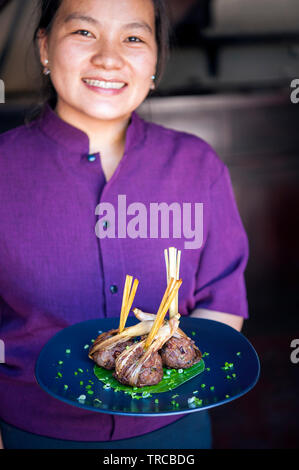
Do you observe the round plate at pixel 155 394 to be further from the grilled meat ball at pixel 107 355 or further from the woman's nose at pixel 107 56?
the woman's nose at pixel 107 56

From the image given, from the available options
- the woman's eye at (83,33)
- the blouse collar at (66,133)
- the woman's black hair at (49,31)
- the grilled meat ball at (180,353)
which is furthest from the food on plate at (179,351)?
the woman's black hair at (49,31)

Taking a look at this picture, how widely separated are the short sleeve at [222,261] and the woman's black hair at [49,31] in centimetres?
43

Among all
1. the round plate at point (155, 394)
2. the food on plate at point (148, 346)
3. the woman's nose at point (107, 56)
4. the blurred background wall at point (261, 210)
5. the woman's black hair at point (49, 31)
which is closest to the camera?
the round plate at point (155, 394)

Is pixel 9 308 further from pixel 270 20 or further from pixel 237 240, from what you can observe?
pixel 270 20

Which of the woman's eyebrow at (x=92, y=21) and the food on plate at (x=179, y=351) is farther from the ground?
the woman's eyebrow at (x=92, y=21)

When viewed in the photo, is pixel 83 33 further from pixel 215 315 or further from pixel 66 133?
pixel 215 315

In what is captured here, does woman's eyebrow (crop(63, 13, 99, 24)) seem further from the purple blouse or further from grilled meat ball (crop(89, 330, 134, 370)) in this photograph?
grilled meat ball (crop(89, 330, 134, 370))

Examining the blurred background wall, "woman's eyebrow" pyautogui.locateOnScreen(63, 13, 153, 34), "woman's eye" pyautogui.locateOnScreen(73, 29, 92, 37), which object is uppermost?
"woman's eyebrow" pyautogui.locateOnScreen(63, 13, 153, 34)

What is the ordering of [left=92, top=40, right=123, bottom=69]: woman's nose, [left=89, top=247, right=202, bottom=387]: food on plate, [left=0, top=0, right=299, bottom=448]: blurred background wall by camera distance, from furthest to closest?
[left=0, top=0, right=299, bottom=448]: blurred background wall < [left=92, top=40, right=123, bottom=69]: woman's nose < [left=89, top=247, right=202, bottom=387]: food on plate

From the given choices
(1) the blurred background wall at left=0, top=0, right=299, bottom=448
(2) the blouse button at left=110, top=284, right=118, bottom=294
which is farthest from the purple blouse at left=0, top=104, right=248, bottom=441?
(1) the blurred background wall at left=0, top=0, right=299, bottom=448

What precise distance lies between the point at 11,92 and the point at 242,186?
2.39 meters

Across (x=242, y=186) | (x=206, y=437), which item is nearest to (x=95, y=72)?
(x=206, y=437)

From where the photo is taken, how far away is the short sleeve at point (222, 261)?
1443 millimetres

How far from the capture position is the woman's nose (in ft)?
4.06
